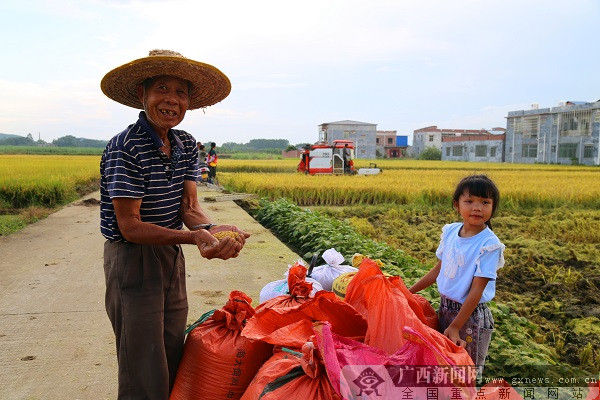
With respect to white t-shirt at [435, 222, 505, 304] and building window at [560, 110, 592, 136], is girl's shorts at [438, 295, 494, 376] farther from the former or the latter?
building window at [560, 110, 592, 136]

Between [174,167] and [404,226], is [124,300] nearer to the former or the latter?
[174,167]

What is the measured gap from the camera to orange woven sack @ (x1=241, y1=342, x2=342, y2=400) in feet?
5.13

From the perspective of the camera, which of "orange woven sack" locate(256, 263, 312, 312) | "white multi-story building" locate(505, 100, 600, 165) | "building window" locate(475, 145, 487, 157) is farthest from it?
"building window" locate(475, 145, 487, 157)

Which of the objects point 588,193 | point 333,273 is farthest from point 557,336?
point 588,193

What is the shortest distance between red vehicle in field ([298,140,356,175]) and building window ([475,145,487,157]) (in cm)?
2921

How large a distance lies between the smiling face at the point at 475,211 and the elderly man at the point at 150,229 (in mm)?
1126

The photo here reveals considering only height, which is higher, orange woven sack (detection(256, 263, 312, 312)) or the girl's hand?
orange woven sack (detection(256, 263, 312, 312))

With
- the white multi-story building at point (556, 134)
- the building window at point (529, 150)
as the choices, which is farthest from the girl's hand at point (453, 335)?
the building window at point (529, 150)

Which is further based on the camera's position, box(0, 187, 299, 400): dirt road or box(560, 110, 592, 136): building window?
box(560, 110, 592, 136): building window

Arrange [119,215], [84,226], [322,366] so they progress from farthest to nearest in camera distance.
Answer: [84,226] < [119,215] < [322,366]

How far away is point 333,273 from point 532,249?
15.0 feet

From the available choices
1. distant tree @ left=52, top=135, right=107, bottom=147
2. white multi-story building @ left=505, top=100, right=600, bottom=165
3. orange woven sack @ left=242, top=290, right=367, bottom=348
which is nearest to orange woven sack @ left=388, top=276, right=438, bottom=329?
orange woven sack @ left=242, top=290, right=367, bottom=348

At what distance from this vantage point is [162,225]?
2.03 m

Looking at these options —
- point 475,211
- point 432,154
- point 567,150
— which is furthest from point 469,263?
point 432,154
